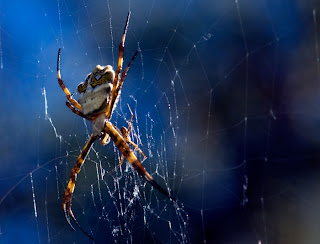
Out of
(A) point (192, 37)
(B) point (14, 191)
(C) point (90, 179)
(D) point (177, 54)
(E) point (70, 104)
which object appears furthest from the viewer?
(D) point (177, 54)

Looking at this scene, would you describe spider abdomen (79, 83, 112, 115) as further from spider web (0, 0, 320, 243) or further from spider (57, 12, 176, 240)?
spider web (0, 0, 320, 243)

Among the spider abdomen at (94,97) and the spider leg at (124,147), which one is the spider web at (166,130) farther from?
the spider abdomen at (94,97)

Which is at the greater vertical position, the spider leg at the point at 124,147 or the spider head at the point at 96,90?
the spider head at the point at 96,90

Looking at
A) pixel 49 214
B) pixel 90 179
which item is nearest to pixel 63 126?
pixel 90 179

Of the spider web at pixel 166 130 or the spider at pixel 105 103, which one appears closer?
the spider at pixel 105 103

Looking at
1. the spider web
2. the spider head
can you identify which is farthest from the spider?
the spider web

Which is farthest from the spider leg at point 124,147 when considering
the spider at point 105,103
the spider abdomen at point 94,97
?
the spider abdomen at point 94,97

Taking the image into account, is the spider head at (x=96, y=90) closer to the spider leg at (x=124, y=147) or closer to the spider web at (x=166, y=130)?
the spider leg at (x=124, y=147)

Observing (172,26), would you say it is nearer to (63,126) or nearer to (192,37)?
(192,37)
